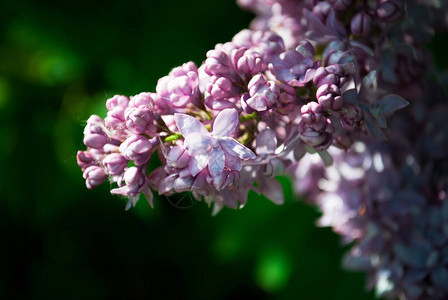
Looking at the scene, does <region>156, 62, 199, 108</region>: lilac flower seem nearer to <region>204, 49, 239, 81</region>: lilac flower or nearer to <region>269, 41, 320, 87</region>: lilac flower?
<region>204, 49, 239, 81</region>: lilac flower

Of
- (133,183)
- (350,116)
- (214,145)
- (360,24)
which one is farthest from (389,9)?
(133,183)

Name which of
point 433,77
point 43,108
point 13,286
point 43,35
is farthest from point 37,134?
point 433,77

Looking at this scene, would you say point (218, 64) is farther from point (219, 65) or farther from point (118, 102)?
point (118, 102)

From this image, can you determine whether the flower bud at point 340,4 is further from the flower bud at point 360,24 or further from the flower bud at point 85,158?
the flower bud at point 85,158

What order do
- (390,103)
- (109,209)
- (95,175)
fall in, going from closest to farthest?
(95,175), (390,103), (109,209)

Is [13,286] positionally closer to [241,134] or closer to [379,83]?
[241,134]

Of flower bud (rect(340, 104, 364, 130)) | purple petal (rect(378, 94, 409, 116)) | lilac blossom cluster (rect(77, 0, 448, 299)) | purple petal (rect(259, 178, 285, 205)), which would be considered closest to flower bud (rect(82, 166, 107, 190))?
lilac blossom cluster (rect(77, 0, 448, 299))

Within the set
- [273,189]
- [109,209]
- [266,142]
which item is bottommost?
[109,209]
